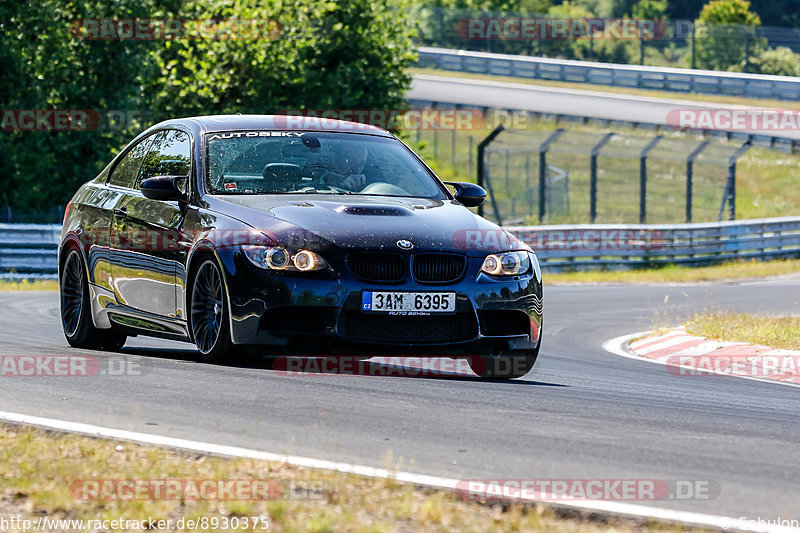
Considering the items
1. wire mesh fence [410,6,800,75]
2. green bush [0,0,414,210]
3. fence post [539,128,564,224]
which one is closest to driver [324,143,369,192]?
fence post [539,128,564,224]

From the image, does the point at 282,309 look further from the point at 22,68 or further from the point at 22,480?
the point at 22,68

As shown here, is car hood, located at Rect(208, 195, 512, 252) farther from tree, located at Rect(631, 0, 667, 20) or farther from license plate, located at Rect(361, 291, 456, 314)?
tree, located at Rect(631, 0, 667, 20)

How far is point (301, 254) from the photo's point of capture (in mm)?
7781

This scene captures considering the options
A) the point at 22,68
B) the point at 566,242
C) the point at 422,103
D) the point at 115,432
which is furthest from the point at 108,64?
the point at 115,432

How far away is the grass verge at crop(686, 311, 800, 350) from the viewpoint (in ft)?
40.6

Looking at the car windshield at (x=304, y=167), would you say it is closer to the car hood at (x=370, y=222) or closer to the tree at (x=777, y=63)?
the car hood at (x=370, y=222)

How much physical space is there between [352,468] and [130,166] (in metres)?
5.20

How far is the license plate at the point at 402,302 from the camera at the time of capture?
7.80 meters

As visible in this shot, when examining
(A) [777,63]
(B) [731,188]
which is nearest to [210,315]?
(B) [731,188]

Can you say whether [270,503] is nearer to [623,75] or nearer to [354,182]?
[354,182]

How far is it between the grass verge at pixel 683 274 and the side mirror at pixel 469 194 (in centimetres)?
1582

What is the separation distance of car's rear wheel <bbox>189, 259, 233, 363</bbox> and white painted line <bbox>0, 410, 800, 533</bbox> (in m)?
1.68

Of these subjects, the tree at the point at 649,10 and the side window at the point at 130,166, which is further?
the tree at the point at 649,10

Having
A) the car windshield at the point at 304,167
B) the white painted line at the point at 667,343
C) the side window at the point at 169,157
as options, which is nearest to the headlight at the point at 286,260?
the car windshield at the point at 304,167
